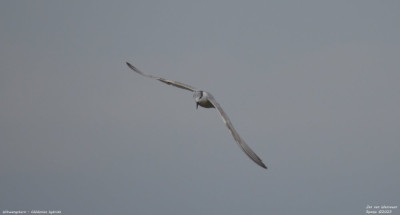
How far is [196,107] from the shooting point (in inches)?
1850

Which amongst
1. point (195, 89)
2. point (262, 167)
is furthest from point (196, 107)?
point (262, 167)

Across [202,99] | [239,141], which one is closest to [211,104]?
[202,99]

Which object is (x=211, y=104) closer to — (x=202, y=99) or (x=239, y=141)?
(x=202, y=99)

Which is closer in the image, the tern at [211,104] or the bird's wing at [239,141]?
the bird's wing at [239,141]

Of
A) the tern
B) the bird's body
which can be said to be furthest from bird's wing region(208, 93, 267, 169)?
the bird's body

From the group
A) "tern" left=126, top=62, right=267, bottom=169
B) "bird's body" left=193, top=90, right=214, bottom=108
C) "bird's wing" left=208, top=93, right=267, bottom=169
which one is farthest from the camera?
"bird's body" left=193, top=90, right=214, bottom=108

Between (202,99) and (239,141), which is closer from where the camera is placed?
(239,141)

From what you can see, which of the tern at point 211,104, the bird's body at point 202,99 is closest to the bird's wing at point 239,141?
the tern at point 211,104

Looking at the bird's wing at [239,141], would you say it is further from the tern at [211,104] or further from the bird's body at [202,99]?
the bird's body at [202,99]

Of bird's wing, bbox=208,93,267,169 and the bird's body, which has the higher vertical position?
the bird's body

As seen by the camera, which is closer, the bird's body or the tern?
the tern

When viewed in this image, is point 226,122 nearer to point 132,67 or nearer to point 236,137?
point 236,137

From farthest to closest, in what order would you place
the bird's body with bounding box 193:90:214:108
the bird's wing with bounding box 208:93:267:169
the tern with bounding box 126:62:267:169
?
the bird's body with bounding box 193:90:214:108
the tern with bounding box 126:62:267:169
the bird's wing with bounding box 208:93:267:169

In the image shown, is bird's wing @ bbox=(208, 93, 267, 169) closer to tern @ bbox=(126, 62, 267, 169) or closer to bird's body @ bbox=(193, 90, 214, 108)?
tern @ bbox=(126, 62, 267, 169)
